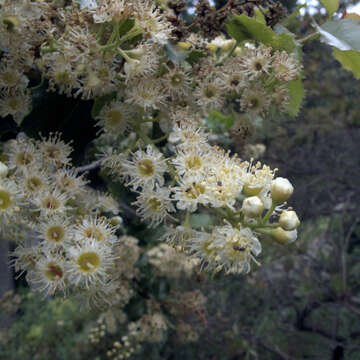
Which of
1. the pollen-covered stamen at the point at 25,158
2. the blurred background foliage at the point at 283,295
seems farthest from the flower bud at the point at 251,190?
the blurred background foliage at the point at 283,295

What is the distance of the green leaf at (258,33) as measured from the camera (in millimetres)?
931

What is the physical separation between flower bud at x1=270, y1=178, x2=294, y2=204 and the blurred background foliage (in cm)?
116

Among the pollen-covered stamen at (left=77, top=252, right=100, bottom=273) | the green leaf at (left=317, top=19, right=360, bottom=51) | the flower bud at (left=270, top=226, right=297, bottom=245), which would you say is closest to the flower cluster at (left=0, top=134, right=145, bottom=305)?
the pollen-covered stamen at (left=77, top=252, right=100, bottom=273)

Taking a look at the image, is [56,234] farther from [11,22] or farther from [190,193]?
[11,22]

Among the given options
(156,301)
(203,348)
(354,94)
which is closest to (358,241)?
(354,94)

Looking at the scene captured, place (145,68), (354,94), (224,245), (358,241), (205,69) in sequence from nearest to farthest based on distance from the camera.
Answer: (224,245)
(145,68)
(205,69)
(354,94)
(358,241)

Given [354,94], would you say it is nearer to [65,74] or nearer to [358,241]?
[358,241]

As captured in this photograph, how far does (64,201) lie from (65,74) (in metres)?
0.29

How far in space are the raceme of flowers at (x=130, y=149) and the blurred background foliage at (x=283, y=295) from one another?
926mm

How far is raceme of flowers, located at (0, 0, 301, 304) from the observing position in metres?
0.74

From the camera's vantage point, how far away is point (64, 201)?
847mm

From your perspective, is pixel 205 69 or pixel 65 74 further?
pixel 205 69

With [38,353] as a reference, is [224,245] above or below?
above

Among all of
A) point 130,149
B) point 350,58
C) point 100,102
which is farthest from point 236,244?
point 350,58
